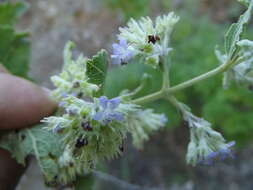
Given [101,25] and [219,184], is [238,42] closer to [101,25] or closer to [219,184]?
[219,184]

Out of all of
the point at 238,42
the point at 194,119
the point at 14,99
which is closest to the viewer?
the point at 238,42

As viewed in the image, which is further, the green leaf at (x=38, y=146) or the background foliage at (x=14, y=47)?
the background foliage at (x=14, y=47)

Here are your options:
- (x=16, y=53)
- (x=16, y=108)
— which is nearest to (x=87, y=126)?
(x=16, y=108)

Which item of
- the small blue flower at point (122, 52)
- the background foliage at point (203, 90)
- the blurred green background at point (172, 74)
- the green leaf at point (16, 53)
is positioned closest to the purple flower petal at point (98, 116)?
the small blue flower at point (122, 52)

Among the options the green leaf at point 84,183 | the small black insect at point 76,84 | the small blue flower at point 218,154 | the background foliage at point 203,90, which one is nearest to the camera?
the small blue flower at point 218,154

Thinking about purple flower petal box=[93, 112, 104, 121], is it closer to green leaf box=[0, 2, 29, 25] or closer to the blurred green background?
green leaf box=[0, 2, 29, 25]

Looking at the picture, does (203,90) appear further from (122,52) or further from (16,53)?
(122,52)

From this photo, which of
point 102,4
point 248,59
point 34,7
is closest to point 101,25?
point 102,4

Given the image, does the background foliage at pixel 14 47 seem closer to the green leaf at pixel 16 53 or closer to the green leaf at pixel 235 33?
the green leaf at pixel 16 53
